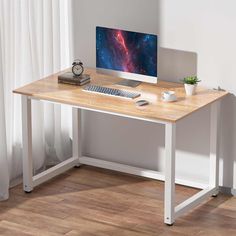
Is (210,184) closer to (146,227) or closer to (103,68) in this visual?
(146,227)

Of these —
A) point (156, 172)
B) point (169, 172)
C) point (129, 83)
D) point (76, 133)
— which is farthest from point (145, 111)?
point (76, 133)

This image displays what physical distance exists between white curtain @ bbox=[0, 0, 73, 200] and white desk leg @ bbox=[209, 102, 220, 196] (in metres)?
1.22

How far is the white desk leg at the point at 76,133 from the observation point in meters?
5.84

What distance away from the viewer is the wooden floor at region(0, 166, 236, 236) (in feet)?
16.0

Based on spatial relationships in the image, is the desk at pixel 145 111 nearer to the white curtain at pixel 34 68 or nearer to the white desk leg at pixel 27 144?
the white desk leg at pixel 27 144

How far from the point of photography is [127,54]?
5.38m

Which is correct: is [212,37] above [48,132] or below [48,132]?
above

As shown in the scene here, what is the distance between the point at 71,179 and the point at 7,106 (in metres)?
0.72

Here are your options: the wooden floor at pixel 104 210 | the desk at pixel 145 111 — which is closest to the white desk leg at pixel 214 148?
the desk at pixel 145 111

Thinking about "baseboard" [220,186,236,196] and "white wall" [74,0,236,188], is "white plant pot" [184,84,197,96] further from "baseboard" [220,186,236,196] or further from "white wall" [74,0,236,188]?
"baseboard" [220,186,236,196]

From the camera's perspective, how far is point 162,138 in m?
5.59

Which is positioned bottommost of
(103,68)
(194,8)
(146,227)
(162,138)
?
(146,227)

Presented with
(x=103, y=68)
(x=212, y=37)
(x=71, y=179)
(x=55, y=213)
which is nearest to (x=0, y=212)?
(x=55, y=213)


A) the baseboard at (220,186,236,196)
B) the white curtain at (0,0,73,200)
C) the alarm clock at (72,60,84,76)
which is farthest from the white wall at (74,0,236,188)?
the alarm clock at (72,60,84,76)
